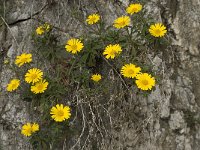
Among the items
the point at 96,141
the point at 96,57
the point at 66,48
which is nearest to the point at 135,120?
the point at 96,141

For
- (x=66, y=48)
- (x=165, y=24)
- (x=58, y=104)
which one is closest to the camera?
(x=58, y=104)

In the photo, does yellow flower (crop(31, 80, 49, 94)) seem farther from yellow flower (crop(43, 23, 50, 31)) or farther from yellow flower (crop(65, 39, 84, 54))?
yellow flower (crop(43, 23, 50, 31))

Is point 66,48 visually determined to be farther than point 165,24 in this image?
No

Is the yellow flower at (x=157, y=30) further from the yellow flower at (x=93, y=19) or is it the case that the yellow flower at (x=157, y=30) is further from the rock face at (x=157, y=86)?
the yellow flower at (x=93, y=19)

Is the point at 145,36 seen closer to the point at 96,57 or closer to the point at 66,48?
the point at 96,57

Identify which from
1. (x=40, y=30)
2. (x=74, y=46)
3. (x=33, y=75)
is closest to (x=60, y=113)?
(x=33, y=75)

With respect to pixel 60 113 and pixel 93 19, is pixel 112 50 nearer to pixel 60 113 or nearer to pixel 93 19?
pixel 93 19

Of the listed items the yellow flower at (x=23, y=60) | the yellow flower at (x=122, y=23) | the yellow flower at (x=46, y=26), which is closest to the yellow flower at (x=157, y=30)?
the yellow flower at (x=122, y=23)
